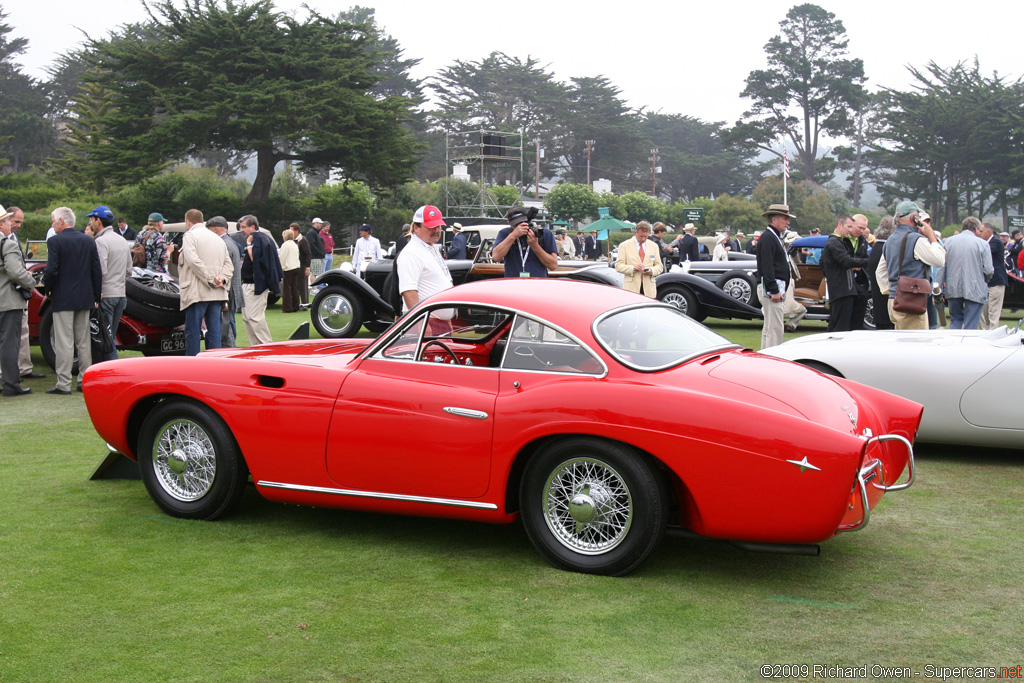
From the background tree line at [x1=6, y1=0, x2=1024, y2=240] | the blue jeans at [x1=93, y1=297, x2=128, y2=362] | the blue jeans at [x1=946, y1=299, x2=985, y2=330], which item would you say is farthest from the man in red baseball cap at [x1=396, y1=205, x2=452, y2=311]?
the background tree line at [x1=6, y1=0, x2=1024, y2=240]

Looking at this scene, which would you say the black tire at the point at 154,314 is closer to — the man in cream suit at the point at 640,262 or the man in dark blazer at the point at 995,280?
the man in cream suit at the point at 640,262

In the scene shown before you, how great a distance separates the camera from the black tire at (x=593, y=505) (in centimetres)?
404

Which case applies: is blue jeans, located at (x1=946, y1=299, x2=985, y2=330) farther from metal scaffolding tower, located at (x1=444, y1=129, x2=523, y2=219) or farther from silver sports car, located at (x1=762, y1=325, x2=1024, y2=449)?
metal scaffolding tower, located at (x1=444, y1=129, x2=523, y2=219)

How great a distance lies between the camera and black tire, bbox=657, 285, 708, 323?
15477 mm

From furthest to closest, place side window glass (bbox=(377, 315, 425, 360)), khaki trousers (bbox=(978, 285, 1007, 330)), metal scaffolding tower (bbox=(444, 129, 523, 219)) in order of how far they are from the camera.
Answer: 1. metal scaffolding tower (bbox=(444, 129, 523, 219))
2. khaki trousers (bbox=(978, 285, 1007, 330))
3. side window glass (bbox=(377, 315, 425, 360))

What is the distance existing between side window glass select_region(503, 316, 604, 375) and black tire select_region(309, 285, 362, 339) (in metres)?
9.82

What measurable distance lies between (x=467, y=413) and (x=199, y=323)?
6241 mm

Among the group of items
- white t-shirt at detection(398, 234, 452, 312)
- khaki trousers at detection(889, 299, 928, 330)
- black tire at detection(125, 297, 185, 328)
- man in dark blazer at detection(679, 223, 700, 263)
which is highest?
man in dark blazer at detection(679, 223, 700, 263)

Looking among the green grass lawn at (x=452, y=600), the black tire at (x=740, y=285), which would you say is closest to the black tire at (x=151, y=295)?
the green grass lawn at (x=452, y=600)

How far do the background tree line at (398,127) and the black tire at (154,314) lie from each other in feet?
97.1

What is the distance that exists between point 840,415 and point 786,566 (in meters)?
0.81

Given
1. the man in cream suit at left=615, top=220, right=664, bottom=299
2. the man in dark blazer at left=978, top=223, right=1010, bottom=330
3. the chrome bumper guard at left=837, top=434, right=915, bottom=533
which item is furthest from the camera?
the man in dark blazer at left=978, top=223, right=1010, bottom=330

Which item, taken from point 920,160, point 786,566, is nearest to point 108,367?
point 786,566

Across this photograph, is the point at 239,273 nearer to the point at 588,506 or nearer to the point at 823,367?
the point at 823,367
